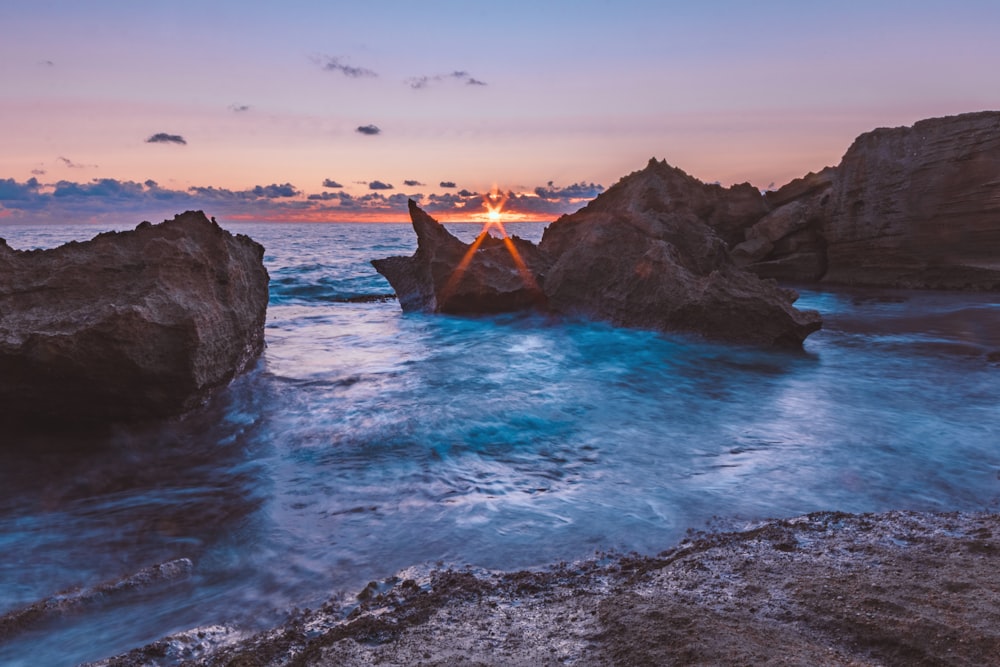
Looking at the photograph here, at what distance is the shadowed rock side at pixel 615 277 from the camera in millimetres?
9242

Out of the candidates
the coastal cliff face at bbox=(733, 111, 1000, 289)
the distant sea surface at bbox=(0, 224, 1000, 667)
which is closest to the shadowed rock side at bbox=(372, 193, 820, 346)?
the distant sea surface at bbox=(0, 224, 1000, 667)

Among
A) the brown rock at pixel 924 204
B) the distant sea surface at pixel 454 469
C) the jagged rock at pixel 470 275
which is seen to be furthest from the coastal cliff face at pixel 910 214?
the jagged rock at pixel 470 275

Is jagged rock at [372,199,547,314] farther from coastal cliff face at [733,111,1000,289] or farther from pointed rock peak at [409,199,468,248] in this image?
coastal cliff face at [733,111,1000,289]

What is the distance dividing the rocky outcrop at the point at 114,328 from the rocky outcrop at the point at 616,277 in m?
6.45

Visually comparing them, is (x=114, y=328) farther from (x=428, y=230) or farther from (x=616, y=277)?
(x=428, y=230)

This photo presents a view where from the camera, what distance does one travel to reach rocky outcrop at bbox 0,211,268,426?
501cm

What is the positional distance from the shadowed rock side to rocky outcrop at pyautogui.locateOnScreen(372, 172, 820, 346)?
0.7 inches

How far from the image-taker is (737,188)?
20.1 m

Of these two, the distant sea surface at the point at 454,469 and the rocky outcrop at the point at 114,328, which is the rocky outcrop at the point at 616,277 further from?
the rocky outcrop at the point at 114,328

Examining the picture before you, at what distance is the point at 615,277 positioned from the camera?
11.2m

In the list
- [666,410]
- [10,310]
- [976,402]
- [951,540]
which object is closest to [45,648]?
[10,310]

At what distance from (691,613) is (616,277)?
30.0 feet

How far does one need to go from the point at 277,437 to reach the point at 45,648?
2.95 m

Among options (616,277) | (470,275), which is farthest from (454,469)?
(470,275)
